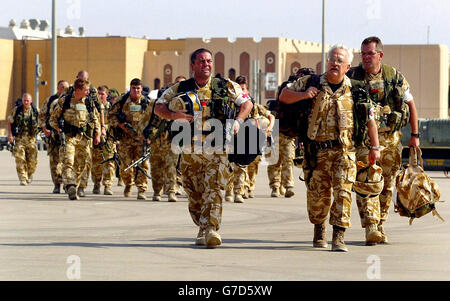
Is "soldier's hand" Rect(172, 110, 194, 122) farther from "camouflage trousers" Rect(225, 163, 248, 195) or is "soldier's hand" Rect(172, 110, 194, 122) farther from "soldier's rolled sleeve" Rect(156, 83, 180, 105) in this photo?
"camouflage trousers" Rect(225, 163, 248, 195)

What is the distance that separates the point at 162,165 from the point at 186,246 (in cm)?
704

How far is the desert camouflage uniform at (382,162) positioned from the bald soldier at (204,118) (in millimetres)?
1239

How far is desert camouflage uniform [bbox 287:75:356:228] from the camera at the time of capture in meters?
10.9

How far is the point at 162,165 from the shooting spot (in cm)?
1844

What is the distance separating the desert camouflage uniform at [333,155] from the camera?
10906 millimetres

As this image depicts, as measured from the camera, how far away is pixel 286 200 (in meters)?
18.8

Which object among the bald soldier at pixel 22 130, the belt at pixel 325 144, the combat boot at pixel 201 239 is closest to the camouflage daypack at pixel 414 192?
the belt at pixel 325 144

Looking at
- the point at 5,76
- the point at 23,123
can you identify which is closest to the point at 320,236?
the point at 23,123

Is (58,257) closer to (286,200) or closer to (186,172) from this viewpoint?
(186,172)

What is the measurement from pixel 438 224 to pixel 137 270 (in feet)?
19.3

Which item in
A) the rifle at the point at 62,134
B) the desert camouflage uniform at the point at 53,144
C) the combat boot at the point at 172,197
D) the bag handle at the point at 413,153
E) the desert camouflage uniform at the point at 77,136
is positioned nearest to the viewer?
the bag handle at the point at 413,153

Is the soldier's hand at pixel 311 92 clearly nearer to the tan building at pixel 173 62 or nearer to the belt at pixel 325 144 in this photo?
the belt at pixel 325 144

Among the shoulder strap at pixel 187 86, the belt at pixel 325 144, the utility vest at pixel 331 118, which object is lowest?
the belt at pixel 325 144
